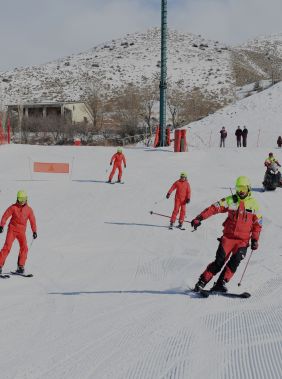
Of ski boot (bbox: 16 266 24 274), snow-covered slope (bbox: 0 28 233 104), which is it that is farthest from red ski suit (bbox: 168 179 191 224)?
snow-covered slope (bbox: 0 28 233 104)

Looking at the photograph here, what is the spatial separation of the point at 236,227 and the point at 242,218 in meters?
0.15

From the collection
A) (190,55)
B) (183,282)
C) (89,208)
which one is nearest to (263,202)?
(89,208)

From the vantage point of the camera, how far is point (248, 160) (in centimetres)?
2617

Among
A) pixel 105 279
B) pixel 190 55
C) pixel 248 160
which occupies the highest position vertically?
pixel 190 55

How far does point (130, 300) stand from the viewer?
7082 mm

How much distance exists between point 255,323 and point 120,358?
Result: 1.81 meters

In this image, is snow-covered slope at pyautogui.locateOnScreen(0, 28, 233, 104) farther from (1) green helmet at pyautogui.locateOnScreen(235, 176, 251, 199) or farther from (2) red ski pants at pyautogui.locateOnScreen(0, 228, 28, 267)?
(1) green helmet at pyautogui.locateOnScreen(235, 176, 251, 199)

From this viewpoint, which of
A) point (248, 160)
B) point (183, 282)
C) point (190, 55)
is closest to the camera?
point (183, 282)

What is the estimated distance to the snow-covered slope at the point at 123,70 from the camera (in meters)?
71.6

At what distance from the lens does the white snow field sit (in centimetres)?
465

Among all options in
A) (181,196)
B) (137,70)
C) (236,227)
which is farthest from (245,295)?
(137,70)

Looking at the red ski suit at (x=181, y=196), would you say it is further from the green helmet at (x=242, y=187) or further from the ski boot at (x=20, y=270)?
the green helmet at (x=242, y=187)

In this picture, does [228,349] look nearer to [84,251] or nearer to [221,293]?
[221,293]

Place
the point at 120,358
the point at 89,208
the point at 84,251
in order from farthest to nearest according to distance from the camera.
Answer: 1. the point at 89,208
2. the point at 84,251
3. the point at 120,358
